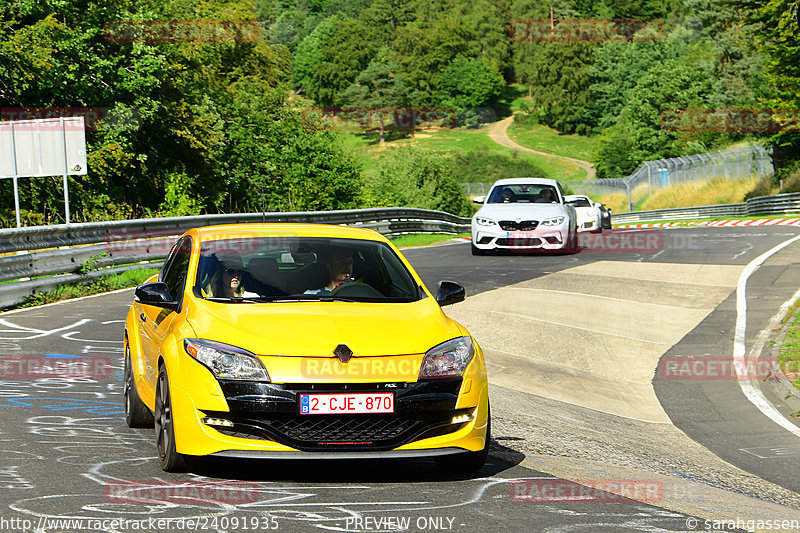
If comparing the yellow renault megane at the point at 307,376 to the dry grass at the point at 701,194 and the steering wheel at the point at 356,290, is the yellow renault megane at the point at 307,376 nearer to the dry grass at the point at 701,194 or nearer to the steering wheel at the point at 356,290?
the steering wheel at the point at 356,290

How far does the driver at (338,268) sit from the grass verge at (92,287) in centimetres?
981

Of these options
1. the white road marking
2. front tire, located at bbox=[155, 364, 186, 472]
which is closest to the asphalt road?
front tire, located at bbox=[155, 364, 186, 472]

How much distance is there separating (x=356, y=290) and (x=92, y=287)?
39.5ft

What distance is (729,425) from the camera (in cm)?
1055

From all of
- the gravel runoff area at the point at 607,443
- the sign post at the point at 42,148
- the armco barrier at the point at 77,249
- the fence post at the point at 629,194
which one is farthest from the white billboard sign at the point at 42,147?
the fence post at the point at 629,194

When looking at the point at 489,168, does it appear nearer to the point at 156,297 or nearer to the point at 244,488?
the point at 156,297

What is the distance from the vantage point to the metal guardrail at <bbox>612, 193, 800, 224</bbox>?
152 feet

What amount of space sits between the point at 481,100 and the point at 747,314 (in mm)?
158116

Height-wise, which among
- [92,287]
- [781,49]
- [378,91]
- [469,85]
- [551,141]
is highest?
[469,85]

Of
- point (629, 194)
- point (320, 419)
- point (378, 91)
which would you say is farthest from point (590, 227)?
point (378, 91)

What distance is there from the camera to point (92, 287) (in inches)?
707

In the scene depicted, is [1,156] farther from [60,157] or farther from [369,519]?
[369,519]

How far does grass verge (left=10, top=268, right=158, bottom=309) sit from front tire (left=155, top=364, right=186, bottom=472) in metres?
10.3

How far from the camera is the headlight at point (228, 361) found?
5754 mm
